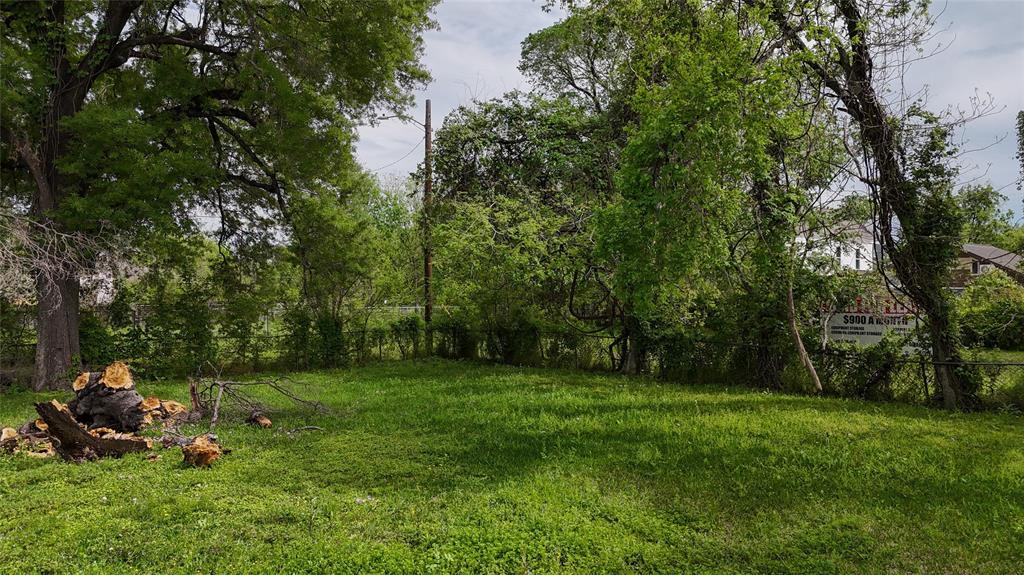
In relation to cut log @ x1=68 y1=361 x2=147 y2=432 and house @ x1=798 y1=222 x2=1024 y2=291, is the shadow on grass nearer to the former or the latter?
cut log @ x1=68 y1=361 x2=147 y2=432

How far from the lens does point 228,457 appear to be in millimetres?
5918

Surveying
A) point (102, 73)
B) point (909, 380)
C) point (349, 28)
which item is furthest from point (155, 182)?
point (909, 380)

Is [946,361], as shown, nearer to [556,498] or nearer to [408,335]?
[556,498]

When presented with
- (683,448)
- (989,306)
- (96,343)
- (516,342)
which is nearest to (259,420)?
(683,448)

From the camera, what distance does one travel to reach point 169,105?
11.6 metres

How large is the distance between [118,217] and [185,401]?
3.56m

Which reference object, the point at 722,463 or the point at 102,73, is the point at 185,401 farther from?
the point at 722,463

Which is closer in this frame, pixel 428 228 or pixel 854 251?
pixel 854 251

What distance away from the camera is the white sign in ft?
29.1

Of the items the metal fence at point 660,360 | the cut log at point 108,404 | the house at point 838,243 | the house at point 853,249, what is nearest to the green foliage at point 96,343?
the metal fence at point 660,360

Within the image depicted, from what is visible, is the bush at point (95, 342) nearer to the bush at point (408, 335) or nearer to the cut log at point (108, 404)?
the cut log at point (108, 404)

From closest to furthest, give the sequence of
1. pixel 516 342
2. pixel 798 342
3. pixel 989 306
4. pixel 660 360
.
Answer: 1. pixel 989 306
2. pixel 798 342
3. pixel 660 360
4. pixel 516 342

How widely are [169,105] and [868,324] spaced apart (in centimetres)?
1390

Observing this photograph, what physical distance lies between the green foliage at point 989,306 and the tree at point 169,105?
11587mm
